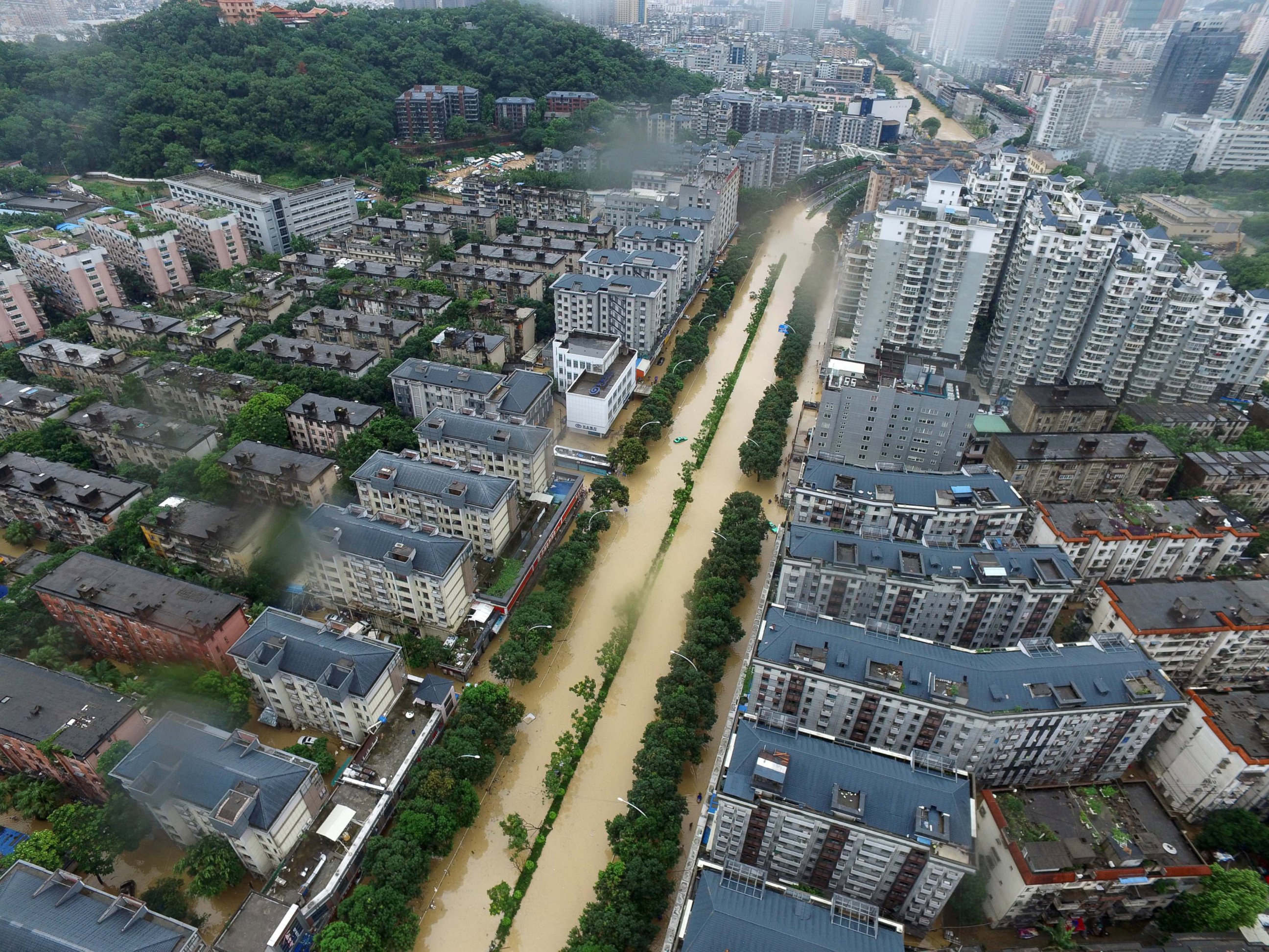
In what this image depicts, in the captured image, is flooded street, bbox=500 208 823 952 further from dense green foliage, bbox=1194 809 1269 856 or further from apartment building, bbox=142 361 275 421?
apartment building, bbox=142 361 275 421

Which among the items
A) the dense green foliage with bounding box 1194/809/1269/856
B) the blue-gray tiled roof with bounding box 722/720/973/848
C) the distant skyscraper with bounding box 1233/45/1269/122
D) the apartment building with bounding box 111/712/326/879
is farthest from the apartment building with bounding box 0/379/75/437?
the distant skyscraper with bounding box 1233/45/1269/122

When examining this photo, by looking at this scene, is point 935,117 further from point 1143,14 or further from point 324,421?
point 324,421

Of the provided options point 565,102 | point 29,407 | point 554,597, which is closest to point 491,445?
point 554,597

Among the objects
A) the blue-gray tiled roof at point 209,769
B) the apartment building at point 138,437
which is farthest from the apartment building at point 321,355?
the blue-gray tiled roof at point 209,769

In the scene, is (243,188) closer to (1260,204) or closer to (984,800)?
(984,800)

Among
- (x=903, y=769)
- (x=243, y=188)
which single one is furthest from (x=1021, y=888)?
(x=243, y=188)

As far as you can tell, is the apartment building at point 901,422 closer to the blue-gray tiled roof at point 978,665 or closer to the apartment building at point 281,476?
the blue-gray tiled roof at point 978,665
